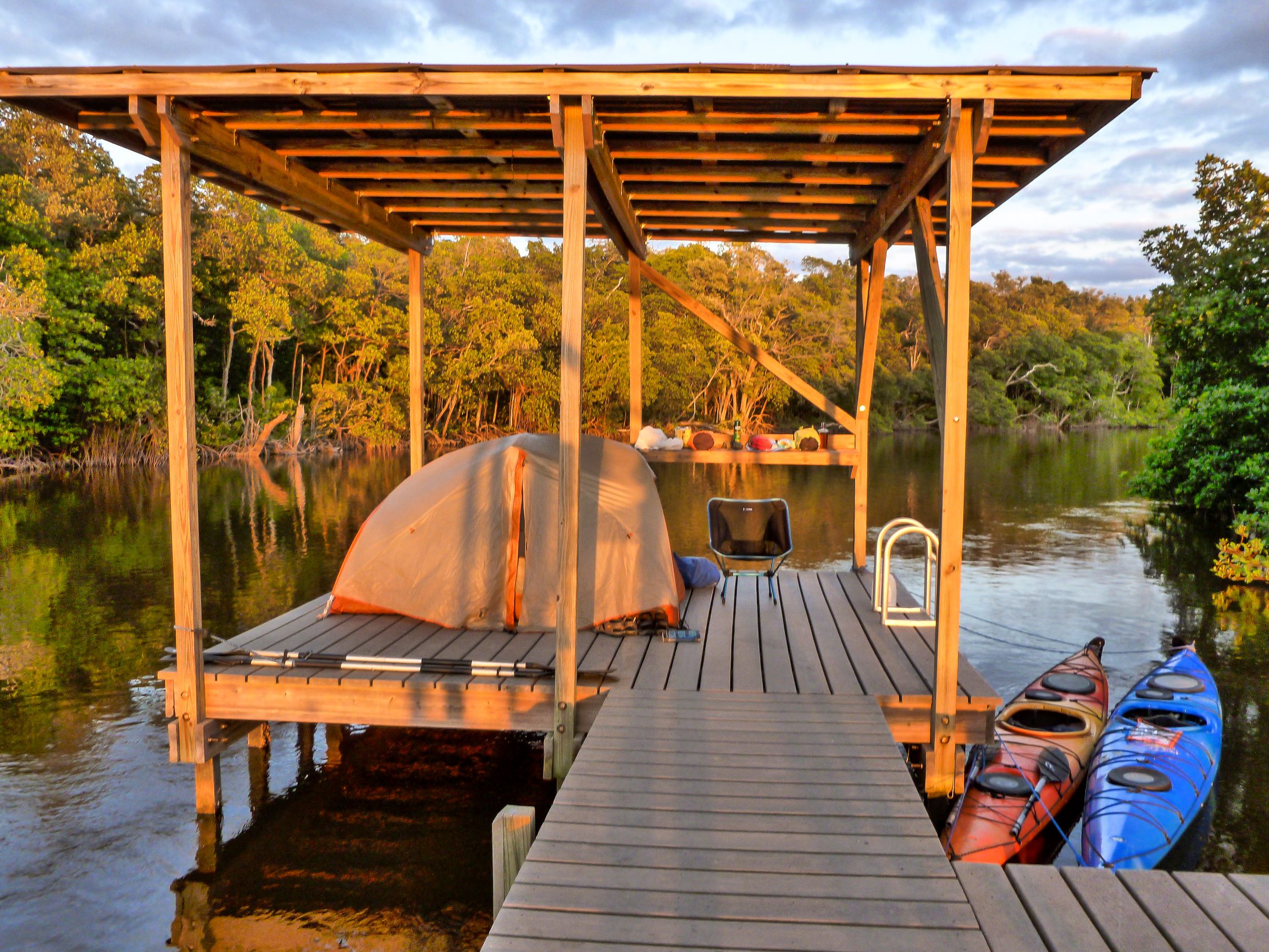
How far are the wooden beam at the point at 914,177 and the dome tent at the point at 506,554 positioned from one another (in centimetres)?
250

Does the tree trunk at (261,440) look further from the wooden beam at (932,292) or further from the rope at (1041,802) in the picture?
the rope at (1041,802)

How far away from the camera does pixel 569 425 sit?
431cm

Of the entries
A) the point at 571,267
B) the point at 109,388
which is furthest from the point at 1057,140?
the point at 109,388

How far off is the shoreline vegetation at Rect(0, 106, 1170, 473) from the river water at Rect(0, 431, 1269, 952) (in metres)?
5.68

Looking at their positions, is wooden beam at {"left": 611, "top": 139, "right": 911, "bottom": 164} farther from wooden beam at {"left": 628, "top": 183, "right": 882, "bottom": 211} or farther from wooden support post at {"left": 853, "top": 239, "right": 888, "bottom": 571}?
wooden support post at {"left": 853, "top": 239, "right": 888, "bottom": 571}

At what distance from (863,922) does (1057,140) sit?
401 centimetres

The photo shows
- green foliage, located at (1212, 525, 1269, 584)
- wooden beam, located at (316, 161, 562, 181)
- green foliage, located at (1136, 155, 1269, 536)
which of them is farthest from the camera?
green foliage, located at (1136, 155, 1269, 536)

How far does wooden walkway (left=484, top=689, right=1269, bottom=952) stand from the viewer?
2.47m

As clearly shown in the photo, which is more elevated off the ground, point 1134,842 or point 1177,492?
point 1177,492

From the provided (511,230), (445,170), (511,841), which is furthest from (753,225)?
(511,841)

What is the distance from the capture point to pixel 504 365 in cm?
3030

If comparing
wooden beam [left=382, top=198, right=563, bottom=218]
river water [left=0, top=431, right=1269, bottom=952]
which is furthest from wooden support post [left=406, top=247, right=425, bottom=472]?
river water [left=0, top=431, right=1269, bottom=952]

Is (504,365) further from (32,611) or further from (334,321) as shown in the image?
(32,611)

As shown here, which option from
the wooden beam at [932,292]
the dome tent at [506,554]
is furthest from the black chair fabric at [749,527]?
the wooden beam at [932,292]
